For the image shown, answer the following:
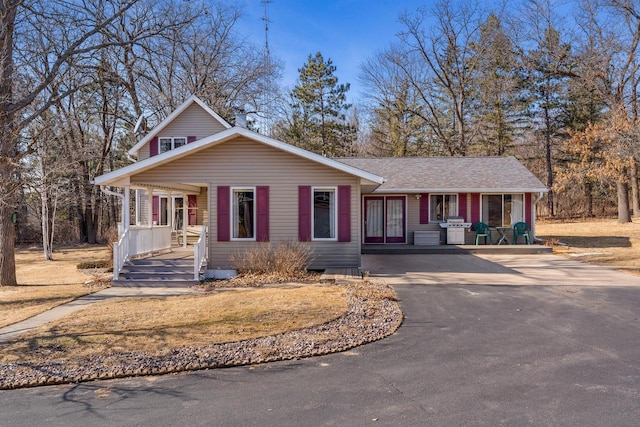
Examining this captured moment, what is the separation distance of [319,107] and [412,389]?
30.0 metres

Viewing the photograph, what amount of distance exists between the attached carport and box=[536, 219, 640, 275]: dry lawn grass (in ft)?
2.94

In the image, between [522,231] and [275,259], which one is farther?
[522,231]

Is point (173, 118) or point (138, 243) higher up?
point (173, 118)

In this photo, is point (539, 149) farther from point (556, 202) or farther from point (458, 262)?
point (458, 262)

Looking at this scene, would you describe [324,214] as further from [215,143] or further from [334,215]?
[215,143]

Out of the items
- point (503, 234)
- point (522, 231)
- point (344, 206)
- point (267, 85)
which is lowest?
point (503, 234)

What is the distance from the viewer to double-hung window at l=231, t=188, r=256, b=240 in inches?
456

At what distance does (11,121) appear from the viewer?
1104 centimetres

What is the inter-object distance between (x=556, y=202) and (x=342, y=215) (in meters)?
30.3

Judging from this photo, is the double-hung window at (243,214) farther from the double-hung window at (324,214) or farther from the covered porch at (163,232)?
the double-hung window at (324,214)

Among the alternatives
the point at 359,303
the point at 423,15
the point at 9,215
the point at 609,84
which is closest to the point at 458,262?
the point at 359,303

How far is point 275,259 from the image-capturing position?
10.9 m

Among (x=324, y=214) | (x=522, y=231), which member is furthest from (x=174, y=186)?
(x=522, y=231)

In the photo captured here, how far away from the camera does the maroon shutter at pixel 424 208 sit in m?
17.4
